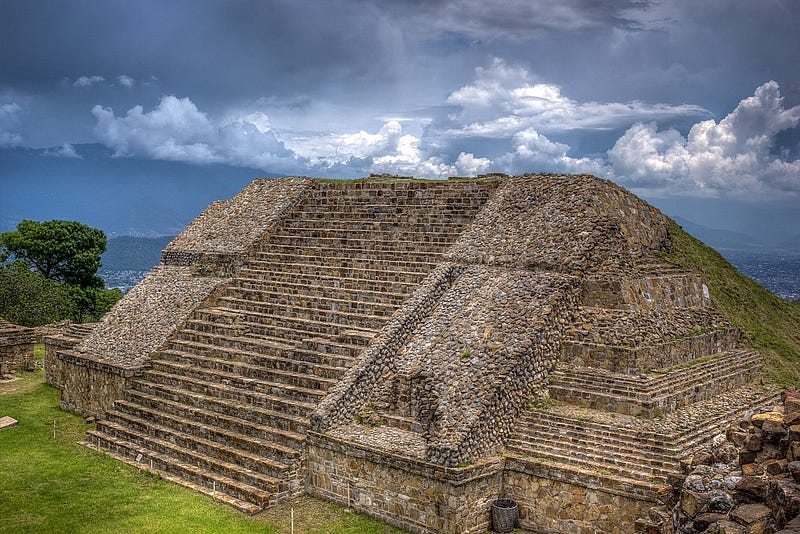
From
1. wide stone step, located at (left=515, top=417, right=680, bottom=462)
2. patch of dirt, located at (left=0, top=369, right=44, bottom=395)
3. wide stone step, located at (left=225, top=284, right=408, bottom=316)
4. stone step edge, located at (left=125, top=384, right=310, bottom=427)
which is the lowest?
patch of dirt, located at (left=0, top=369, right=44, bottom=395)

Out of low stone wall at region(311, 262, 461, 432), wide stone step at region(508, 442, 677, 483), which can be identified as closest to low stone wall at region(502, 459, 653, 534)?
wide stone step at region(508, 442, 677, 483)

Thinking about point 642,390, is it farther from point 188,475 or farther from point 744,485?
point 188,475

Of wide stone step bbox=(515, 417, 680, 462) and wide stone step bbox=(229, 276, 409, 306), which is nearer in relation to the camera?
wide stone step bbox=(515, 417, 680, 462)

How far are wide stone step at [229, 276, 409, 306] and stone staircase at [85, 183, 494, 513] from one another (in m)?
0.03

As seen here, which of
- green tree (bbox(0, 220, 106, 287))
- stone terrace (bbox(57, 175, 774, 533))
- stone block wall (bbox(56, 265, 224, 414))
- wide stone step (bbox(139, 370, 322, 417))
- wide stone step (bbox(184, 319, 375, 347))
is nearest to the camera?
stone terrace (bbox(57, 175, 774, 533))

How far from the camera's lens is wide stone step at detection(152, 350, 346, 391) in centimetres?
1438

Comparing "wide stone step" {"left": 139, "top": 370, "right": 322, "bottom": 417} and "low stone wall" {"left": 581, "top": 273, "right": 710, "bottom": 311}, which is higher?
"low stone wall" {"left": 581, "top": 273, "right": 710, "bottom": 311}

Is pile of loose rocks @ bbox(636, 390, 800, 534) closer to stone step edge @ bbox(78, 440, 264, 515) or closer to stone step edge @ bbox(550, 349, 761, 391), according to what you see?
stone step edge @ bbox(550, 349, 761, 391)

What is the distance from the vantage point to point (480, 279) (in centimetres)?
1497

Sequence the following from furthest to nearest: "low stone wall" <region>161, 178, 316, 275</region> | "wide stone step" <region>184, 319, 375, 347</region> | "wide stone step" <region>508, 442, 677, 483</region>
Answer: "low stone wall" <region>161, 178, 316, 275</region>, "wide stone step" <region>184, 319, 375, 347</region>, "wide stone step" <region>508, 442, 677, 483</region>

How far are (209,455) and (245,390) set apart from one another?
5.16ft

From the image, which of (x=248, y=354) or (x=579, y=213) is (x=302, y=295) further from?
(x=579, y=213)

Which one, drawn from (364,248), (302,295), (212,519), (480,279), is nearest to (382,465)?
(212,519)

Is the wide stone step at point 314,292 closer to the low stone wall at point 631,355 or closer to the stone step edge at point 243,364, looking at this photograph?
the stone step edge at point 243,364
